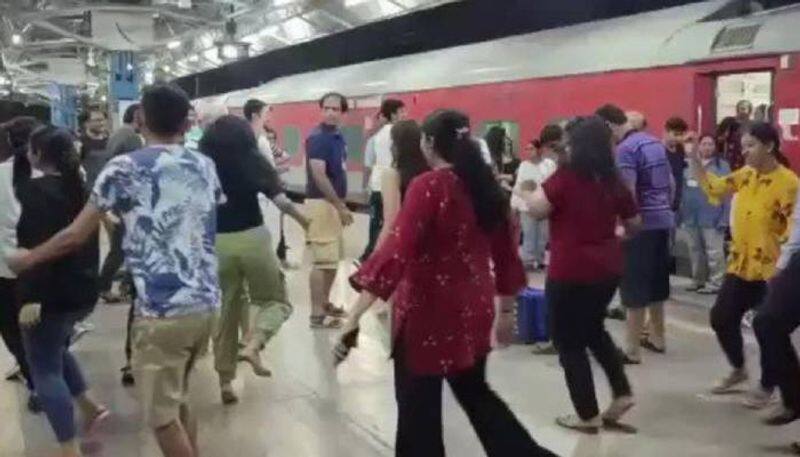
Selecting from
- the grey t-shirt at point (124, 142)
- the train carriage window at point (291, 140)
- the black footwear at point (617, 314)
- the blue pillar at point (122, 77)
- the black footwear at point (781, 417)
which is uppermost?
the blue pillar at point (122, 77)

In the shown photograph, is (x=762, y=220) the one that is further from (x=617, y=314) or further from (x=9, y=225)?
(x=9, y=225)

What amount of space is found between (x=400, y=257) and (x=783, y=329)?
7.66 ft

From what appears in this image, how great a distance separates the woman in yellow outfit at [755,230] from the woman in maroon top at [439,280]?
2.32m

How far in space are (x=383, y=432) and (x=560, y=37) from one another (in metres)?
8.61

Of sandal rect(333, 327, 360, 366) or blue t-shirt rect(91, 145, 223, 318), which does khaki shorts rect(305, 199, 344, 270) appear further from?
blue t-shirt rect(91, 145, 223, 318)

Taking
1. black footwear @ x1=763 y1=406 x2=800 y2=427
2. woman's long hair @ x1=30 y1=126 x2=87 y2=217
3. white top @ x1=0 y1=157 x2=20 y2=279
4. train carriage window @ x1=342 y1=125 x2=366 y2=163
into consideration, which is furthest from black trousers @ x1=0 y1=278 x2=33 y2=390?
train carriage window @ x1=342 y1=125 x2=366 y2=163

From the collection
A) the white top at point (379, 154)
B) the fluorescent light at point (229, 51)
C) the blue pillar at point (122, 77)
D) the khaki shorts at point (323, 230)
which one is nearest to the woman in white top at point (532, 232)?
the white top at point (379, 154)

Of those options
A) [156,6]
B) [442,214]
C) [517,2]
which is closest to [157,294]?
[442,214]

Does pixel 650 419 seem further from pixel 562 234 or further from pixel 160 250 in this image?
pixel 160 250

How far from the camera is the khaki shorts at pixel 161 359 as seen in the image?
3.63 meters

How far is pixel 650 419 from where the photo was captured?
5.66 metres

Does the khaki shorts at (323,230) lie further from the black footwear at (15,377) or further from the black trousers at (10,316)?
the black trousers at (10,316)

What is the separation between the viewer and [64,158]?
4.54 metres

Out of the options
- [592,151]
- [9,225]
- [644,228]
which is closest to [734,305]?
[644,228]
